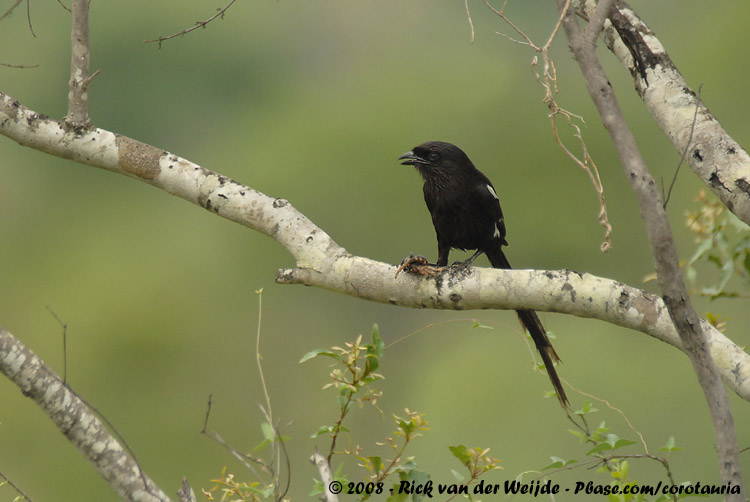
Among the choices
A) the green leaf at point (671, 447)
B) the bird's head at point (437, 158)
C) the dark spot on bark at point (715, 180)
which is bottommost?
the green leaf at point (671, 447)

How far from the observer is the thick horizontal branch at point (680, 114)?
2254mm

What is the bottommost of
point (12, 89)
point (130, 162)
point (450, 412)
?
point (450, 412)

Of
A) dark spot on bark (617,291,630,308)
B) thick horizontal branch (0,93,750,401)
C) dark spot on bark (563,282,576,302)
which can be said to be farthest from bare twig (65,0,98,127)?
dark spot on bark (617,291,630,308)

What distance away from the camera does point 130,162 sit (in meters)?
2.49

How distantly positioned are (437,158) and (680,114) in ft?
4.07

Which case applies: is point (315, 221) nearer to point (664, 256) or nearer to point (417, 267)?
point (417, 267)

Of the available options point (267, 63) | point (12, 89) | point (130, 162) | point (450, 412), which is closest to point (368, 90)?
point (267, 63)

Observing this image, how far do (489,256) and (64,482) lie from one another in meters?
7.80

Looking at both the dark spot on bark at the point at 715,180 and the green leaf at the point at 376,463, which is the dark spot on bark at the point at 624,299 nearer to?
the dark spot on bark at the point at 715,180

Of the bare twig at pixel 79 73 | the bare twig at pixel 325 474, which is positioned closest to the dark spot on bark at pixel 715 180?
the bare twig at pixel 325 474

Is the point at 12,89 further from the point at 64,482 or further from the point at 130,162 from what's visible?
the point at 130,162

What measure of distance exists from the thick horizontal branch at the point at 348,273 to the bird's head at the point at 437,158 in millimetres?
1164

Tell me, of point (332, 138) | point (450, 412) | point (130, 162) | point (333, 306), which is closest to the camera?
point (130, 162)

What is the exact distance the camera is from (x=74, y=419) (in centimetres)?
202
